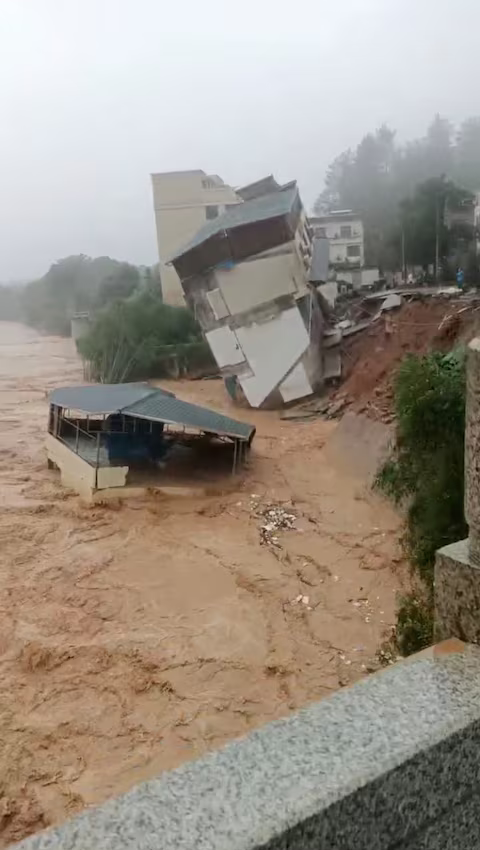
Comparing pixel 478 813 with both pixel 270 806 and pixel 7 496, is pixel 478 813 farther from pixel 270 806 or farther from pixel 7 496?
pixel 7 496

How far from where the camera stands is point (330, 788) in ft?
3.91

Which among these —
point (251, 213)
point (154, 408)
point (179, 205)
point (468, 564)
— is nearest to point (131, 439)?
point (154, 408)

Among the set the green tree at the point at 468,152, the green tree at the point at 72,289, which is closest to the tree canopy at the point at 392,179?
the green tree at the point at 468,152

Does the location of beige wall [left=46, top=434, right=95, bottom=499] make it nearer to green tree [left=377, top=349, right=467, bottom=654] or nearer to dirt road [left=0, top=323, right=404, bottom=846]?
dirt road [left=0, top=323, right=404, bottom=846]

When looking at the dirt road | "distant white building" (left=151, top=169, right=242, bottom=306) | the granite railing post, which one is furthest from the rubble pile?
"distant white building" (left=151, top=169, right=242, bottom=306)

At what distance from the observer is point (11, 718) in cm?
668

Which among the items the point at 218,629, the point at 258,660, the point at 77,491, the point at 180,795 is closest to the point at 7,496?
the point at 77,491

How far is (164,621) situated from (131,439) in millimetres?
5935

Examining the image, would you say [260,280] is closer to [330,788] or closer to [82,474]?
[82,474]

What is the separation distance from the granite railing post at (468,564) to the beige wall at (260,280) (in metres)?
19.5

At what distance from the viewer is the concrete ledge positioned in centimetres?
114

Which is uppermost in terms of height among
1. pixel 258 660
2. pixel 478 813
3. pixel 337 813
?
pixel 337 813

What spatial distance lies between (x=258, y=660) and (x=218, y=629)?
2.81 ft

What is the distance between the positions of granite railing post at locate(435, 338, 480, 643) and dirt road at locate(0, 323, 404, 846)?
16.0 feet
